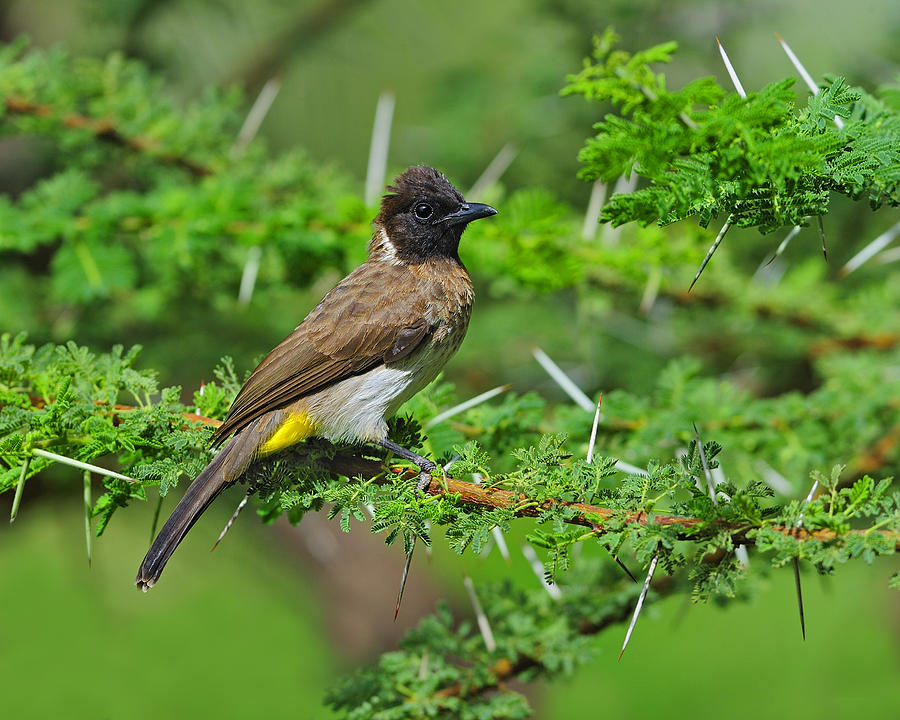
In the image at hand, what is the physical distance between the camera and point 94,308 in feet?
11.9

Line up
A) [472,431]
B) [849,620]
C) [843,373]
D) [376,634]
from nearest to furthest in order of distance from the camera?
[472,431], [843,373], [849,620], [376,634]

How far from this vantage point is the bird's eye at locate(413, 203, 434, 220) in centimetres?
310

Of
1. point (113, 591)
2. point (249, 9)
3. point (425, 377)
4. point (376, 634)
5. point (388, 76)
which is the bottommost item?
point (376, 634)

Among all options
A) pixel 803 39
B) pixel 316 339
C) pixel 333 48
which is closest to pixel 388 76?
pixel 333 48

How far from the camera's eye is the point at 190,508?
2121 millimetres

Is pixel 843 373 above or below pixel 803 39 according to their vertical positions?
below

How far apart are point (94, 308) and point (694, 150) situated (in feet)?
9.60

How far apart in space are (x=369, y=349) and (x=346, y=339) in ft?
0.28

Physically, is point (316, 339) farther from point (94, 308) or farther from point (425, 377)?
point (94, 308)

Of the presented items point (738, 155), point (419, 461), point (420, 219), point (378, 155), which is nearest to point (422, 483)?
point (419, 461)

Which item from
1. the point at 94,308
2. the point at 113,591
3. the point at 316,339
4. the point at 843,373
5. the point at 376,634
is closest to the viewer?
the point at 316,339

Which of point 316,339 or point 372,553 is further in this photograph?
point 372,553

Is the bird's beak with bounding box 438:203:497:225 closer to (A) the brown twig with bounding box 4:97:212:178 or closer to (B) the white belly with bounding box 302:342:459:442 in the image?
(B) the white belly with bounding box 302:342:459:442

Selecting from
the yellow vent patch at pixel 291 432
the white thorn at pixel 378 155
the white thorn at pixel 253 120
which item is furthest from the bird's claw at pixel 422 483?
the white thorn at pixel 253 120
